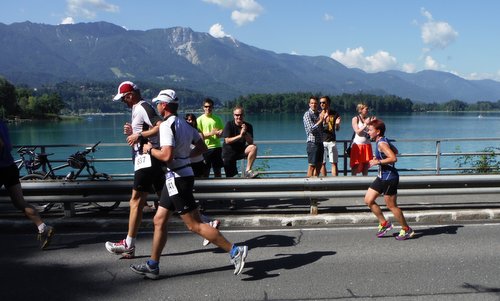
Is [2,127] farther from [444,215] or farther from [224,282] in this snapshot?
[444,215]

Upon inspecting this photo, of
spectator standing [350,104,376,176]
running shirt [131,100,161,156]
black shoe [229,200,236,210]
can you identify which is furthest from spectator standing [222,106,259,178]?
running shirt [131,100,161,156]

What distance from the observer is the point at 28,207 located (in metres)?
6.08

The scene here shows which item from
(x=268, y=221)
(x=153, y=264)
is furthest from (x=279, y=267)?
(x=268, y=221)

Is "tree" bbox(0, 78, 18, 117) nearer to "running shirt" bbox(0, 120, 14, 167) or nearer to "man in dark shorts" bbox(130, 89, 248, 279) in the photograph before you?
"running shirt" bbox(0, 120, 14, 167)

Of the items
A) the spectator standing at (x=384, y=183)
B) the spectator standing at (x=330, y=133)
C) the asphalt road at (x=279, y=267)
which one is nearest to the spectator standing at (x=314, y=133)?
the spectator standing at (x=330, y=133)

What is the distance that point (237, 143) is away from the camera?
847 centimetres

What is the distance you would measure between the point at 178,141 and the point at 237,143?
368 centimetres

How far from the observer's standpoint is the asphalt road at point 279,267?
177 inches

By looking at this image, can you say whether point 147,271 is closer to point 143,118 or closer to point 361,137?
point 143,118

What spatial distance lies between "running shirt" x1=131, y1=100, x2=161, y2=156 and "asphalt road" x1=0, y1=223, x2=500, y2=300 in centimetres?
136

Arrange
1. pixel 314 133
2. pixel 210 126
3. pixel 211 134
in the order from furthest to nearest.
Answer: pixel 314 133, pixel 210 126, pixel 211 134

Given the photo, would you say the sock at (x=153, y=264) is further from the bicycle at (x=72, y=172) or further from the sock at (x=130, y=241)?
the bicycle at (x=72, y=172)

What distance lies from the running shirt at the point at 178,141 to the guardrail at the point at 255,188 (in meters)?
2.30

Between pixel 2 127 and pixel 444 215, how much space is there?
6151 mm
